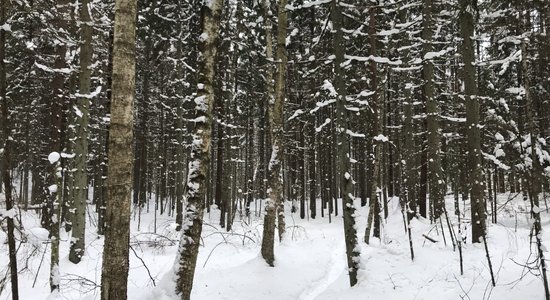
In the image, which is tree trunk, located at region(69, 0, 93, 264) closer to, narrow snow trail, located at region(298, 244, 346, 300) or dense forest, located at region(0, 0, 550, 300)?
dense forest, located at region(0, 0, 550, 300)

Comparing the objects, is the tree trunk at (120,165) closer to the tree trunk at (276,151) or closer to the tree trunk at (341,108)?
the tree trunk at (341,108)

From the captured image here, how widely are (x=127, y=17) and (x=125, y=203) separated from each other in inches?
85.9

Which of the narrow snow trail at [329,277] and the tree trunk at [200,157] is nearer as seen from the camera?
the tree trunk at [200,157]

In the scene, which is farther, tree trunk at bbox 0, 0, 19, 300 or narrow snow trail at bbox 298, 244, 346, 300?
narrow snow trail at bbox 298, 244, 346, 300

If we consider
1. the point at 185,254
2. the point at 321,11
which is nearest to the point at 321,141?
the point at 321,11

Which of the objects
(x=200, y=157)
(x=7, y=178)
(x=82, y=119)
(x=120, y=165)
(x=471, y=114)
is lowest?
(x=7, y=178)

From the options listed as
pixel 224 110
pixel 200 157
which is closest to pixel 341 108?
pixel 200 157

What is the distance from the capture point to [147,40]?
18203mm

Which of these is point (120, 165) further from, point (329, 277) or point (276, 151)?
point (329, 277)

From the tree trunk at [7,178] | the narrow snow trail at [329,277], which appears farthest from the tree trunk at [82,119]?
the narrow snow trail at [329,277]

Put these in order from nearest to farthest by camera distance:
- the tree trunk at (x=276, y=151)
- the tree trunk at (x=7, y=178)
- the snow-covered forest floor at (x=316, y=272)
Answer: the tree trunk at (x=7, y=178) < the snow-covered forest floor at (x=316, y=272) < the tree trunk at (x=276, y=151)

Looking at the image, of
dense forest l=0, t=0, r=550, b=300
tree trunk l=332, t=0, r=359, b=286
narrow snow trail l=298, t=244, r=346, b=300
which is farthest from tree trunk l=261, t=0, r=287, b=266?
tree trunk l=332, t=0, r=359, b=286

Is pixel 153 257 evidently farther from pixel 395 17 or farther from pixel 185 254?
pixel 395 17

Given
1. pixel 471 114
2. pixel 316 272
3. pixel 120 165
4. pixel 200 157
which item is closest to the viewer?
pixel 120 165
